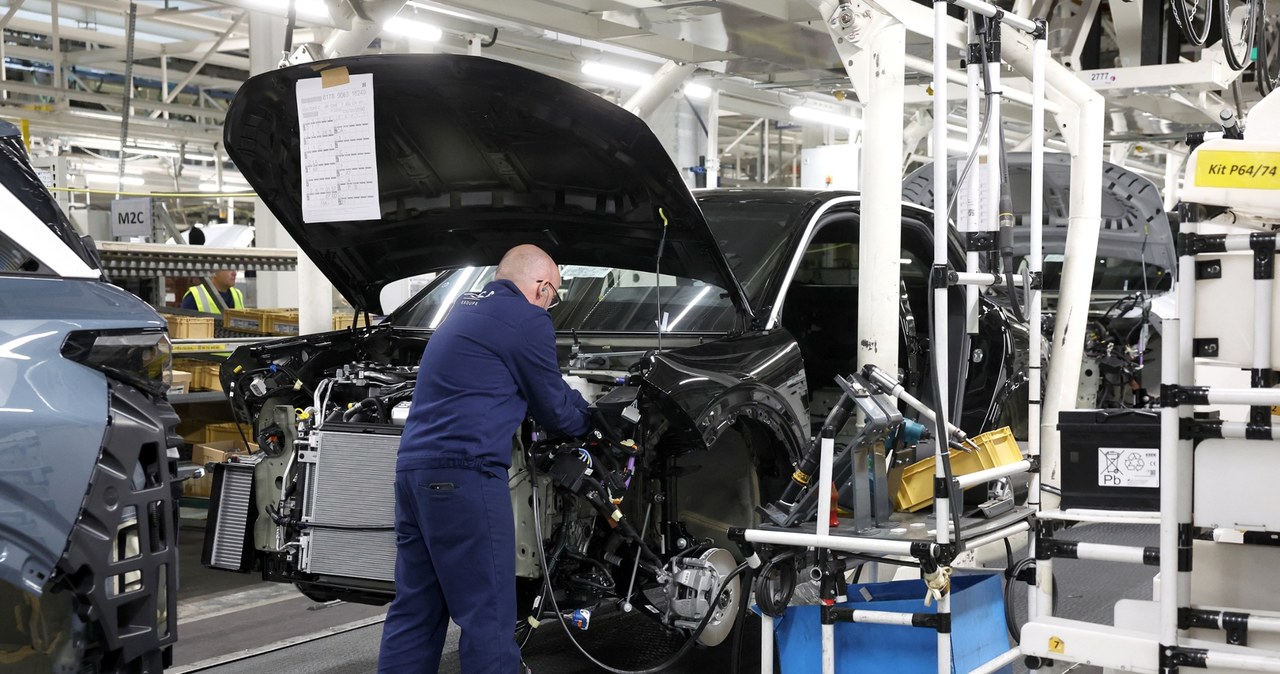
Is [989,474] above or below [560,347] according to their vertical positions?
below

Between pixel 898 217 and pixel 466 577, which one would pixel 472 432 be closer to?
pixel 466 577

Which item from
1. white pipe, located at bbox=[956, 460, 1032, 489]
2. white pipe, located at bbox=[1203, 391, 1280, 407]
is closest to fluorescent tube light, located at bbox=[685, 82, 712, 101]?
white pipe, located at bbox=[956, 460, 1032, 489]

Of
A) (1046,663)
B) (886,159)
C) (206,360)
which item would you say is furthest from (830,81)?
(1046,663)

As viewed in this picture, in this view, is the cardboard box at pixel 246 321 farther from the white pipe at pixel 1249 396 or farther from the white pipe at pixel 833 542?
the white pipe at pixel 1249 396

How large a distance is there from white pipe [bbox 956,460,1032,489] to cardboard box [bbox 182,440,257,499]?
168 inches

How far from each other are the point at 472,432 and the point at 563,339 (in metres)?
1.23

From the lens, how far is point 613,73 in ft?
31.4

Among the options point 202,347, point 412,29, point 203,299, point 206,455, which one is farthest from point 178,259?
point 412,29

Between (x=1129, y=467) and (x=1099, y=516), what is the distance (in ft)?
0.51

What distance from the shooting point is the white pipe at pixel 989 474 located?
3.67 m

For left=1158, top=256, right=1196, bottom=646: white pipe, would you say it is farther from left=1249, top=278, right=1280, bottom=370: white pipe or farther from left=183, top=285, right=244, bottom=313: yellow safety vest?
left=183, top=285, right=244, bottom=313: yellow safety vest

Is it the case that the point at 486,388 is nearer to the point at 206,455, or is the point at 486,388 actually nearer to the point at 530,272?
the point at 530,272

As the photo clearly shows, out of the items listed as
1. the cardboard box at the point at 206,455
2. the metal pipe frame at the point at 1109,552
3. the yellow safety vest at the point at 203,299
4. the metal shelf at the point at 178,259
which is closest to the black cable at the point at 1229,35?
the metal pipe frame at the point at 1109,552

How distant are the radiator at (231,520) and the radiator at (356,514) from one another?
13.9 inches
